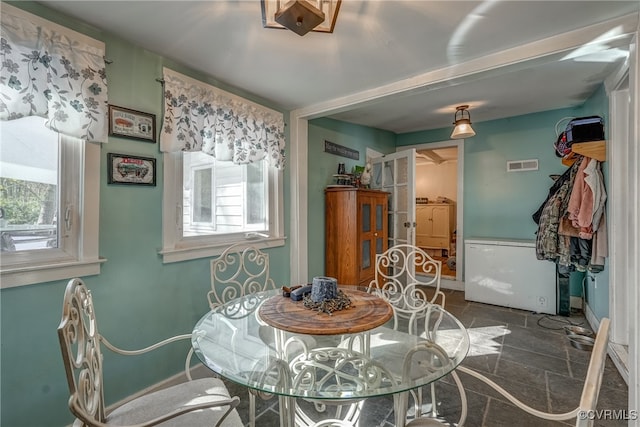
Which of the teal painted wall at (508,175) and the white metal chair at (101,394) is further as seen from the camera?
the teal painted wall at (508,175)

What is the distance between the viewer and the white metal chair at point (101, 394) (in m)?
0.87

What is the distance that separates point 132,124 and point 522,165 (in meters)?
4.33

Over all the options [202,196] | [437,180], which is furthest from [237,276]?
[437,180]

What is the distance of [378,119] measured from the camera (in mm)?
3939

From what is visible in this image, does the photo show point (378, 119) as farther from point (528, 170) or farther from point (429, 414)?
point (429, 414)

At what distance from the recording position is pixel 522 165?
3805 mm

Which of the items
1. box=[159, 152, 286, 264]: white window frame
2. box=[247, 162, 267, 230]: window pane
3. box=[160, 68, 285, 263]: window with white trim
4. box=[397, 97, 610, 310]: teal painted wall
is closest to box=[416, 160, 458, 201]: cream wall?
box=[397, 97, 610, 310]: teal painted wall

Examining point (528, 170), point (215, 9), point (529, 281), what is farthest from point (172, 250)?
point (528, 170)

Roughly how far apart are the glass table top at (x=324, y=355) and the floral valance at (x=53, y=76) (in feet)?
4.36

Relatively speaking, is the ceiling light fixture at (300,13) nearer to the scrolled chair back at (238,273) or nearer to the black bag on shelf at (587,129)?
the scrolled chair back at (238,273)

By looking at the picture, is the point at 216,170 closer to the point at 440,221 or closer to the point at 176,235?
the point at 176,235

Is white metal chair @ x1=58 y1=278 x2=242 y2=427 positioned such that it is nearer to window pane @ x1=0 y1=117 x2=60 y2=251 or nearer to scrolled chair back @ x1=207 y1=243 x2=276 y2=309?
window pane @ x1=0 y1=117 x2=60 y2=251

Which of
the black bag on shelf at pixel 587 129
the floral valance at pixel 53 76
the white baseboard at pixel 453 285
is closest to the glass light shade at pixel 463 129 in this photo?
the black bag on shelf at pixel 587 129

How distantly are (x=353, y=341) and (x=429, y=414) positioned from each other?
803 mm
